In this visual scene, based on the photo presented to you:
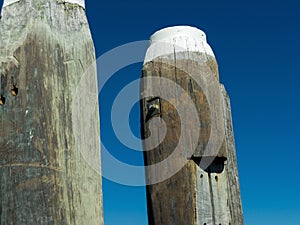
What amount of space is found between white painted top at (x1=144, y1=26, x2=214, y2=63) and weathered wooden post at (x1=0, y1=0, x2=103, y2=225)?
1145mm

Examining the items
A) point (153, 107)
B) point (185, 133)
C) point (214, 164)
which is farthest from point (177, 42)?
point (214, 164)

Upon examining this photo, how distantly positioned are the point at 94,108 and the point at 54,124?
280mm

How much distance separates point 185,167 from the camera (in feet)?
10.9

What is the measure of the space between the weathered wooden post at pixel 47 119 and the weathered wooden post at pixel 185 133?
1.01 m

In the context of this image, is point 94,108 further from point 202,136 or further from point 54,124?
point 202,136

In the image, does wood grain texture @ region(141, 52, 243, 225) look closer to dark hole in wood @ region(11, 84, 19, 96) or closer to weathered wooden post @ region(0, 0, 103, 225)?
weathered wooden post @ region(0, 0, 103, 225)

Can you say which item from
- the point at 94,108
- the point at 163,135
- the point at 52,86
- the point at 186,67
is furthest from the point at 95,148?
the point at 186,67

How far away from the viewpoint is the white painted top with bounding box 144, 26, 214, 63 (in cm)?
359

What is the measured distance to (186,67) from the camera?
3.52m

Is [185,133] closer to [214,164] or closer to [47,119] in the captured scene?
[214,164]

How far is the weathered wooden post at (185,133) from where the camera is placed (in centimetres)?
331

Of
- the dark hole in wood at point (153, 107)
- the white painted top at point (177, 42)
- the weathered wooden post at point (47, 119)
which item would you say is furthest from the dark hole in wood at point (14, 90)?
the white painted top at point (177, 42)

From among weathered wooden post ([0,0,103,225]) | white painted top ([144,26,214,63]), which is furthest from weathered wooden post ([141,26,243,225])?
weathered wooden post ([0,0,103,225])

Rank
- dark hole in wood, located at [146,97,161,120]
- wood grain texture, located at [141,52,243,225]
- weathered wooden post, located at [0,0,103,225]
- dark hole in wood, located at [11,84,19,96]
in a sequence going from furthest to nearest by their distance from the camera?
dark hole in wood, located at [146,97,161,120] → wood grain texture, located at [141,52,243,225] → dark hole in wood, located at [11,84,19,96] → weathered wooden post, located at [0,0,103,225]
